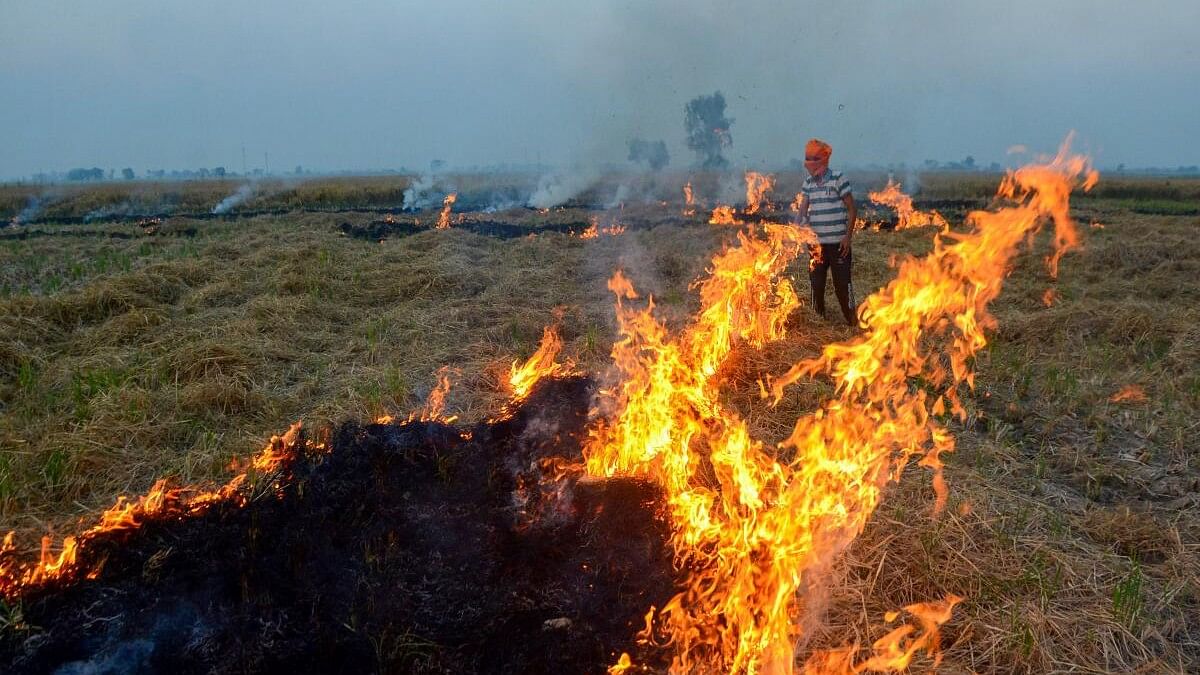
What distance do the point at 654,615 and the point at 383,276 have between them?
8.40m

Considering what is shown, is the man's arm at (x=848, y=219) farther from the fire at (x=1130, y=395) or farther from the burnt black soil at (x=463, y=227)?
the burnt black soil at (x=463, y=227)

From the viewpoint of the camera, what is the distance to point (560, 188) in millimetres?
34906

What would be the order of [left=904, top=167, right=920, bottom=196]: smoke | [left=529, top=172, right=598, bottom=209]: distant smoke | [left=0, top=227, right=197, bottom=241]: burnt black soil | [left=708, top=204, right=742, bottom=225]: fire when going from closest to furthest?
[left=0, top=227, right=197, bottom=241]: burnt black soil < [left=708, top=204, right=742, bottom=225]: fire < [left=529, top=172, right=598, bottom=209]: distant smoke < [left=904, top=167, right=920, bottom=196]: smoke

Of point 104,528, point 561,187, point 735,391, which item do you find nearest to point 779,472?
point 735,391

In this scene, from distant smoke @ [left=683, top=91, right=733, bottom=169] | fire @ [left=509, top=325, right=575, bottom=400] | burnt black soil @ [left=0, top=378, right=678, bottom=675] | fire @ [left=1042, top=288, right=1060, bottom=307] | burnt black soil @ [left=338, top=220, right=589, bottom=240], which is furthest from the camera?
distant smoke @ [left=683, top=91, right=733, bottom=169]

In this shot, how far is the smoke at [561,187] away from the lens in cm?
3144

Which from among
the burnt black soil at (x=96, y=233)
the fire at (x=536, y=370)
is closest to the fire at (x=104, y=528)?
the fire at (x=536, y=370)

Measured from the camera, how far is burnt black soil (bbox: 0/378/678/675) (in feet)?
8.24

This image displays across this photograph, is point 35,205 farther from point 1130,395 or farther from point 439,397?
point 1130,395

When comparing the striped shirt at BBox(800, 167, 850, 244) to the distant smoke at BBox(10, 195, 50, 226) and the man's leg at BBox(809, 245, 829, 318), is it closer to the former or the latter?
the man's leg at BBox(809, 245, 829, 318)

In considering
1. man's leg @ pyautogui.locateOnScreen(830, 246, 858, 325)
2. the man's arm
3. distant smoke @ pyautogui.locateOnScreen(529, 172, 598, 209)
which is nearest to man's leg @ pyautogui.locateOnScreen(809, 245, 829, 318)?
man's leg @ pyautogui.locateOnScreen(830, 246, 858, 325)

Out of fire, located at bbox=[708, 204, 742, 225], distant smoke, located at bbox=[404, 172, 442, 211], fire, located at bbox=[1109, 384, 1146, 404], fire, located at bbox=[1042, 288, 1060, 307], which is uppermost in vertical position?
distant smoke, located at bbox=[404, 172, 442, 211]

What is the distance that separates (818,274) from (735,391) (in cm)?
234

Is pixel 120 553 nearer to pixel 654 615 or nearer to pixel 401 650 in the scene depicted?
pixel 401 650
